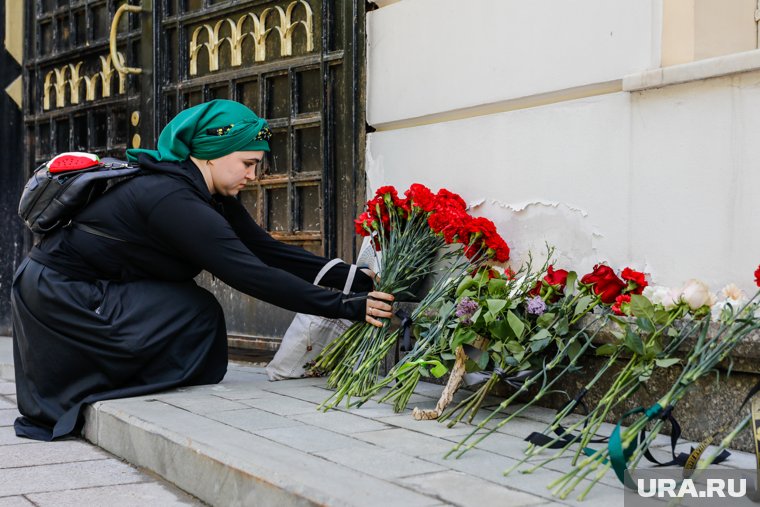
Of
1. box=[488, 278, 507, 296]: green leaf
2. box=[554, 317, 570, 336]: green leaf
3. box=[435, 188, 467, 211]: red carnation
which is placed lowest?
box=[554, 317, 570, 336]: green leaf

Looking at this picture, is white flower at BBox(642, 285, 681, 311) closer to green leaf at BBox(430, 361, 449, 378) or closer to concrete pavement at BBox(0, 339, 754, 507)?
concrete pavement at BBox(0, 339, 754, 507)

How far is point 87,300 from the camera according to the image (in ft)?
12.8

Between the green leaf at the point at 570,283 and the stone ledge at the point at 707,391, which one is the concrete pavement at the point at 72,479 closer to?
the stone ledge at the point at 707,391

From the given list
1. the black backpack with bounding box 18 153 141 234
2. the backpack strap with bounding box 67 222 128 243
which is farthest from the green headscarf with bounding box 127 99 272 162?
the backpack strap with bounding box 67 222 128 243

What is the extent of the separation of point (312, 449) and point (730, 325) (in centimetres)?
126

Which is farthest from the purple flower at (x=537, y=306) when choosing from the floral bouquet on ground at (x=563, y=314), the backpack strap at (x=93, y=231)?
the backpack strap at (x=93, y=231)

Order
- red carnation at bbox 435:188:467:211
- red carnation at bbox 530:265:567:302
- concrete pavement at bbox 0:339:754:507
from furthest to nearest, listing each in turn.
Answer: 1. red carnation at bbox 435:188:467:211
2. red carnation at bbox 530:265:567:302
3. concrete pavement at bbox 0:339:754:507

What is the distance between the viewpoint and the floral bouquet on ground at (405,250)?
12.6 ft

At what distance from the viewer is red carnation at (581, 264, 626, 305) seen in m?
3.33

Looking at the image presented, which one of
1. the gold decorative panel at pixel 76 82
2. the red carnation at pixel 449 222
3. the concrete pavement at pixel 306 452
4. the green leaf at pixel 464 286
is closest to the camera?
the concrete pavement at pixel 306 452

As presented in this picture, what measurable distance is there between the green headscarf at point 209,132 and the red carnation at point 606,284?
1.56m

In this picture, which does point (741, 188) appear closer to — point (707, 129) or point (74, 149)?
point (707, 129)

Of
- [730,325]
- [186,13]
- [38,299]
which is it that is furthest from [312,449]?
[186,13]

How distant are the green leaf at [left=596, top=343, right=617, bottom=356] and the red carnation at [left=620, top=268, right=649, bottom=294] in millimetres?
207
